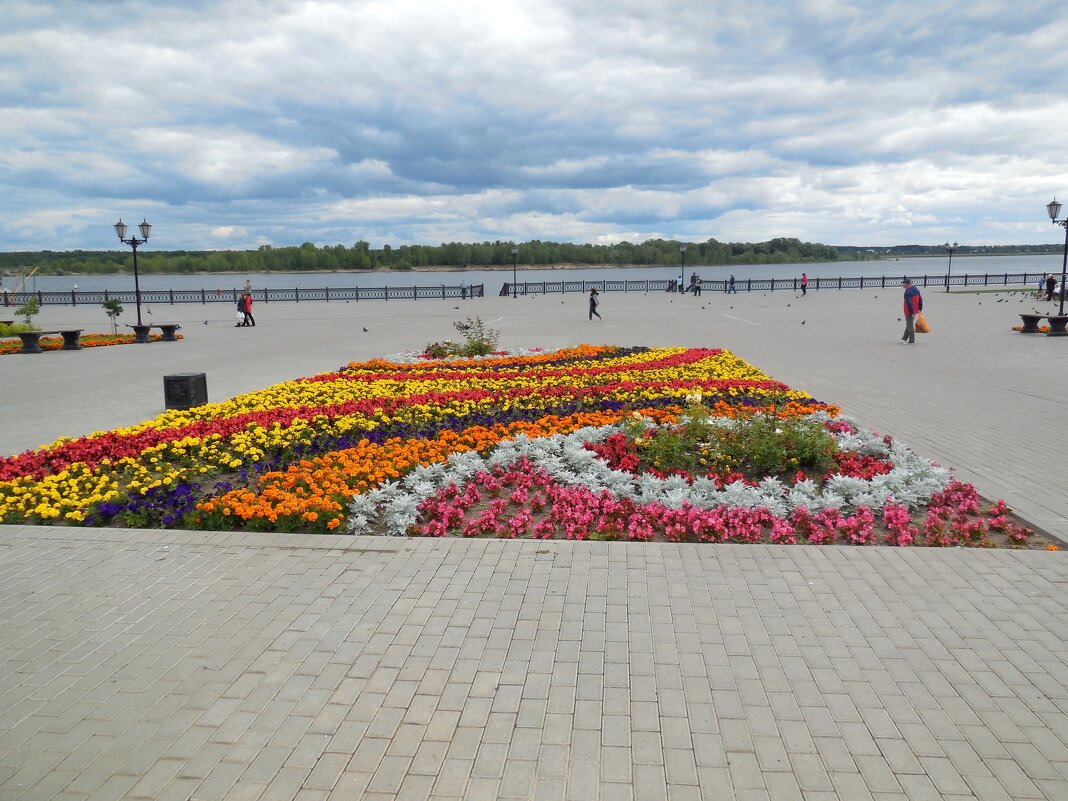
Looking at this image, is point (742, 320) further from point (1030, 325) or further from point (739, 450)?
point (739, 450)

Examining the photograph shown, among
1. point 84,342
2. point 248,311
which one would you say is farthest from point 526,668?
point 248,311

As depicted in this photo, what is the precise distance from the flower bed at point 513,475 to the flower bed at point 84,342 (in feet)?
42.7

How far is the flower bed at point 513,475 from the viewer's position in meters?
5.43

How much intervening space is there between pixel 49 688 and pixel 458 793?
6.76ft

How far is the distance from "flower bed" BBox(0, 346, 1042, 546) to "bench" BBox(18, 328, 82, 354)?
40.4 feet

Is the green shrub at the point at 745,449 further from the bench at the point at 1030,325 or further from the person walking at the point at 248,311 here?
the person walking at the point at 248,311

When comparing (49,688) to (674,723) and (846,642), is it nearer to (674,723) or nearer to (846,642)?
(674,723)

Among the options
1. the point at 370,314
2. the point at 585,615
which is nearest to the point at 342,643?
the point at 585,615

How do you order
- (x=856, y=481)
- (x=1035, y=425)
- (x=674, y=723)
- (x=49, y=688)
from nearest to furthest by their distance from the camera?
(x=674, y=723) → (x=49, y=688) → (x=856, y=481) → (x=1035, y=425)

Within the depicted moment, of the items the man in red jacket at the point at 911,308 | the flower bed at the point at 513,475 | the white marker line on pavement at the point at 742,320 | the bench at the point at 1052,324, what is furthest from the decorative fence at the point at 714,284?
the flower bed at the point at 513,475

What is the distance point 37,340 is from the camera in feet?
62.2

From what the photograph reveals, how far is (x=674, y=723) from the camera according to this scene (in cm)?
303

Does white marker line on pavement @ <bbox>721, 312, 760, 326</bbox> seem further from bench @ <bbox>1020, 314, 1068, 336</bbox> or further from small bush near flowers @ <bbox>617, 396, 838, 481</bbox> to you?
small bush near flowers @ <bbox>617, 396, 838, 481</bbox>

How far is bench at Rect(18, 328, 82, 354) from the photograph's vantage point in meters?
18.5
